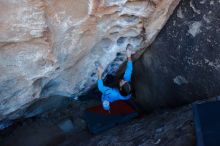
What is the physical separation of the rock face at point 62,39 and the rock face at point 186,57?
15 cm

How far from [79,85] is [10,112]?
0.86 m

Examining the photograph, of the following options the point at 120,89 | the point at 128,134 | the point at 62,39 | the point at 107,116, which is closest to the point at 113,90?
the point at 120,89

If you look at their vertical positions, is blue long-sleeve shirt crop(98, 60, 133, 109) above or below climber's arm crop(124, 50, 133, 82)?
below

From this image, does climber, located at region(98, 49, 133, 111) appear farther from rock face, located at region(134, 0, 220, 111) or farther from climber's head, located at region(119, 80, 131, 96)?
rock face, located at region(134, 0, 220, 111)

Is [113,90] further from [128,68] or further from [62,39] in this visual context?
[62,39]

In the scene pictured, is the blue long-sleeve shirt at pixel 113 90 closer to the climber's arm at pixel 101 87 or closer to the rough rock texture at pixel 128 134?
the climber's arm at pixel 101 87

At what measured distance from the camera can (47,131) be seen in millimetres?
4277

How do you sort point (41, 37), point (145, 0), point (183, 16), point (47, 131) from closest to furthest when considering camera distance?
1. point (41, 37)
2. point (145, 0)
3. point (183, 16)
4. point (47, 131)

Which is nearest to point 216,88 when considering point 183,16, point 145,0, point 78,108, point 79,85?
point 183,16

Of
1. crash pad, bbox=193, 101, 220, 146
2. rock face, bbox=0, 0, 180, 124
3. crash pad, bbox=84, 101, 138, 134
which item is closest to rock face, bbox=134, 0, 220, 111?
rock face, bbox=0, 0, 180, 124

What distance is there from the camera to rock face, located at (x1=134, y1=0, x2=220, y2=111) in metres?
3.01

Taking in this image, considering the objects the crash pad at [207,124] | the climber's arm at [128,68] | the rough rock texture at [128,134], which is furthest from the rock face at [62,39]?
the crash pad at [207,124]

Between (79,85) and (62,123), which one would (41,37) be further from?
(62,123)

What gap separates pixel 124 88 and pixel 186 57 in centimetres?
92
